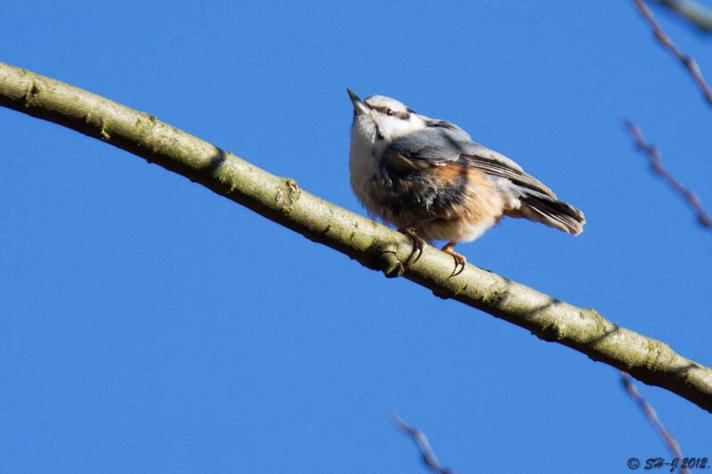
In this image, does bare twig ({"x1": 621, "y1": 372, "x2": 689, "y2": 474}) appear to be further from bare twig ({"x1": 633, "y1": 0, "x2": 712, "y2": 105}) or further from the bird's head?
the bird's head

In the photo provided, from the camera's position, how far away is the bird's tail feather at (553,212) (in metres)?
5.10

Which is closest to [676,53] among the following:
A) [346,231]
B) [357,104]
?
[346,231]

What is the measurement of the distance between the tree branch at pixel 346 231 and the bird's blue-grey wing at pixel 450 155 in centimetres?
140

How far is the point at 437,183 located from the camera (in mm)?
4734

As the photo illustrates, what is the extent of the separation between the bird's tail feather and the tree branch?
1684 millimetres

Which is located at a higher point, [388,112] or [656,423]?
[388,112]

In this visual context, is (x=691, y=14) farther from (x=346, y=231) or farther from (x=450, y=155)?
(x=450, y=155)

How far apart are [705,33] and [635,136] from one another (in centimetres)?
96

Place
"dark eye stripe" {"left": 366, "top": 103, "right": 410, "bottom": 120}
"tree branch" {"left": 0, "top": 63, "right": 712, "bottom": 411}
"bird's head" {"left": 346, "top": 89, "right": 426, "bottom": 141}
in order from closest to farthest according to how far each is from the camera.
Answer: "tree branch" {"left": 0, "top": 63, "right": 712, "bottom": 411}, "bird's head" {"left": 346, "top": 89, "right": 426, "bottom": 141}, "dark eye stripe" {"left": 366, "top": 103, "right": 410, "bottom": 120}

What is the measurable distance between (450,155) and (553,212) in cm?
74

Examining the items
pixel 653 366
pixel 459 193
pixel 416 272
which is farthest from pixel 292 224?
pixel 459 193

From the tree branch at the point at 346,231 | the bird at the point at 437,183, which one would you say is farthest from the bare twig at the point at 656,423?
the bird at the point at 437,183

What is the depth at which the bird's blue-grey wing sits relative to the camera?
477 centimetres

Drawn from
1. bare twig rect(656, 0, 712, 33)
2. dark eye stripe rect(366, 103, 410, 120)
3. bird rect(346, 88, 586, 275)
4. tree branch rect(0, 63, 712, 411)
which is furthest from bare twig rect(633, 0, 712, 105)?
dark eye stripe rect(366, 103, 410, 120)
